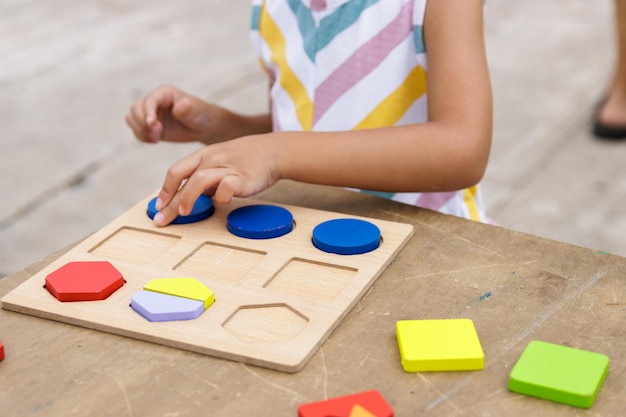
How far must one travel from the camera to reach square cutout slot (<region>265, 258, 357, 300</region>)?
736mm

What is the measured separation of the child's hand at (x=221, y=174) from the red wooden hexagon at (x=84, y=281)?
109 millimetres

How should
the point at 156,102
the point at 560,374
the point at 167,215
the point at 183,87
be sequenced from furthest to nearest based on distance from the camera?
1. the point at 183,87
2. the point at 156,102
3. the point at 167,215
4. the point at 560,374

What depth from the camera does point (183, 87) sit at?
287cm

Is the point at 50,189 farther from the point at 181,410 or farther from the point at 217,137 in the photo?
the point at 181,410

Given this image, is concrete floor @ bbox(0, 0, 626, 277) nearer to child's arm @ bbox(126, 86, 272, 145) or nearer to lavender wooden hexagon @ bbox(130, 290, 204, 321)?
child's arm @ bbox(126, 86, 272, 145)

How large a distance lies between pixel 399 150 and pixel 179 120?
0.37 m

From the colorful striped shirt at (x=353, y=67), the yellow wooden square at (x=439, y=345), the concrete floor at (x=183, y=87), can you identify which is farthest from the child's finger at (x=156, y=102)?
the concrete floor at (x=183, y=87)

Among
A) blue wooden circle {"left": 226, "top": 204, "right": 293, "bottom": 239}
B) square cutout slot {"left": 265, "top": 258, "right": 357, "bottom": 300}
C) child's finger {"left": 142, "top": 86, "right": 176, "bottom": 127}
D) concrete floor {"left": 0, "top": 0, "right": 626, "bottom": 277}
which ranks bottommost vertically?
concrete floor {"left": 0, "top": 0, "right": 626, "bottom": 277}

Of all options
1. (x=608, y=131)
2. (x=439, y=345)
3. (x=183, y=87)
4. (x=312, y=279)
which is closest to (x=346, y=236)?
(x=312, y=279)

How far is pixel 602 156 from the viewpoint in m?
2.48

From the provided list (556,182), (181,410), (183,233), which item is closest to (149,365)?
→ (181,410)

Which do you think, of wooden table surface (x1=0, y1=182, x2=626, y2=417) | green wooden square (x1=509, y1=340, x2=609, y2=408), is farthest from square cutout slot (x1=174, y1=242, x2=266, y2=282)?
green wooden square (x1=509, y1=340, x2=609, y2=408)

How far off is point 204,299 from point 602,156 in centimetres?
202

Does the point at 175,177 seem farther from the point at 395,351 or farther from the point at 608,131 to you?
the point at 608,131
